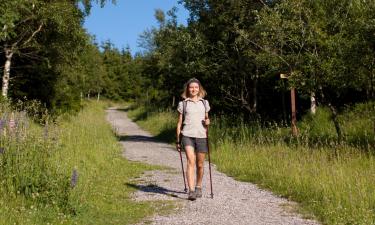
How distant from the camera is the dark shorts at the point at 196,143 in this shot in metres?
9.01

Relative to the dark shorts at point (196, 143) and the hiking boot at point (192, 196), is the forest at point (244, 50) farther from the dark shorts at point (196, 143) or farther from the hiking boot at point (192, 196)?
the hiking boot at point (192, 196)

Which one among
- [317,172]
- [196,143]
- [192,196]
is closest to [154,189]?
[192,196]

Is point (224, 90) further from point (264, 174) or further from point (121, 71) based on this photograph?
point (121, 71)

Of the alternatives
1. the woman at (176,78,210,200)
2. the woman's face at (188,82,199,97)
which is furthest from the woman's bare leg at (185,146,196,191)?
the woman's face at (188,82,199,97)

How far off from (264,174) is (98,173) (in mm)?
3871

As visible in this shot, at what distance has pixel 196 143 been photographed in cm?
905

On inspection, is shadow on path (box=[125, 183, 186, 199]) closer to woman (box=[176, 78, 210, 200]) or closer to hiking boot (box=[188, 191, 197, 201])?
hiking boot (box=[188, 191, 197, 201])

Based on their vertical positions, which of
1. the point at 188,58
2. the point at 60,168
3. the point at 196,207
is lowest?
the point at 196,207

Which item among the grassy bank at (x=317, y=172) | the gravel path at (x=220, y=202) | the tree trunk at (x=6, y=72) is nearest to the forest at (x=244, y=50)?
the tree trunk at (x=6, y=72)

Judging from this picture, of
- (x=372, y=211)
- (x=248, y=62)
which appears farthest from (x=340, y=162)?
(x=248, y=62)

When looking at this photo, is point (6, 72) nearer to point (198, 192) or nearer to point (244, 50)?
point (244, 50)

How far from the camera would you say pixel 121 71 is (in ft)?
292

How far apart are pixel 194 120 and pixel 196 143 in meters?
0.43

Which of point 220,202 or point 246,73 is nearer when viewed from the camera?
point 220,202
